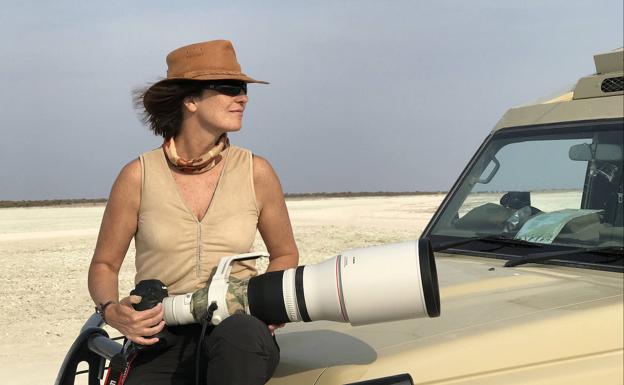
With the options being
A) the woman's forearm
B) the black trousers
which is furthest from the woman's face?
the black trousers

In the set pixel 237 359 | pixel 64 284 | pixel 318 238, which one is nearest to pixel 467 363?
pixel 237 359

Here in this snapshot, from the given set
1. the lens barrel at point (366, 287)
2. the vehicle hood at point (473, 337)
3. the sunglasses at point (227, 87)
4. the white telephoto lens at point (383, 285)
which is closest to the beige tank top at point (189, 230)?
the sunglasses at point (227, 87)

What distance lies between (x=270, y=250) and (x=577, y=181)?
161 cm

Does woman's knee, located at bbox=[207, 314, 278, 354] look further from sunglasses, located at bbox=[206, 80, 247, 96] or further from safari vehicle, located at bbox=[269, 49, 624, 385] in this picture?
sunglasses, located at bbox=[206, 80, 247, 96]

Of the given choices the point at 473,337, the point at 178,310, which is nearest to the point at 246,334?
the point at 178,310

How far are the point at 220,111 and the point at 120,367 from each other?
111cm

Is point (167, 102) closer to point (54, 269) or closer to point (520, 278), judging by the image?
point (520, 278)

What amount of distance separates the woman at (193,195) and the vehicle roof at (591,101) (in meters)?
1.44

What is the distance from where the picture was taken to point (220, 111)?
12.8 feet

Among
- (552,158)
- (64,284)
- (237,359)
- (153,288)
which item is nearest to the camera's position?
(237,359)

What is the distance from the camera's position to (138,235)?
3939 mm

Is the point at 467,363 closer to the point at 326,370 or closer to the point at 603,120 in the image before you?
the point at 326,370

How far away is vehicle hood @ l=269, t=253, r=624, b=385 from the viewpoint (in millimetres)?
3006

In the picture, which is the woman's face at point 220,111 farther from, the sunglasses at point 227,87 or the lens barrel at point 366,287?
the lens barrel at point 366,287
